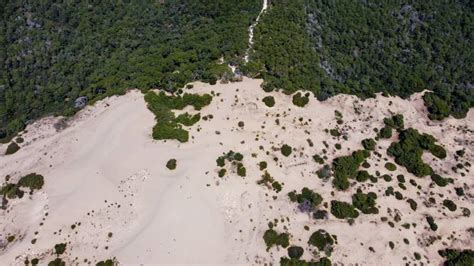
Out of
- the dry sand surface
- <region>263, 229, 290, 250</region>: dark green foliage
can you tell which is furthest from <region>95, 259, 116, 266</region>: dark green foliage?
<region>263, 229, 290, 250</region>: dark green foliage

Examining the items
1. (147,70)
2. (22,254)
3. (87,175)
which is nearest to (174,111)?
(147,70)

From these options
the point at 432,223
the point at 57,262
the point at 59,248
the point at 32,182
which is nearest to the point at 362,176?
the point at 432,223

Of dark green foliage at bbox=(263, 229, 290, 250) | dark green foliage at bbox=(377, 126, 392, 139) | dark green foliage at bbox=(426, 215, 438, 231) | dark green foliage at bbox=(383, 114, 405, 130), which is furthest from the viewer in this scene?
dark green foliage at bbox=(383, 114, 405, 130)

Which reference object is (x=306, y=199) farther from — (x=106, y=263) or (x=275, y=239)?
(x=106, y=263)

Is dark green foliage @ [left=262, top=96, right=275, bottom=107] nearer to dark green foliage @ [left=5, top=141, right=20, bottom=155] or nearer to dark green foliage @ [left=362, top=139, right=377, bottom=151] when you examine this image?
dark green foliage @ [left=362, top=139, right=377, bottom=151]

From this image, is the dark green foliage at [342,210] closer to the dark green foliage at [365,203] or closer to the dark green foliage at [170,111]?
the dark green foliage at [365,203]

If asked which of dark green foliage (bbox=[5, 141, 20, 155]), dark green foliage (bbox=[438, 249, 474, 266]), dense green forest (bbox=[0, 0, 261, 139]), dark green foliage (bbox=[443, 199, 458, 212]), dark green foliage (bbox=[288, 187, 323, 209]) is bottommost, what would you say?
dark green foliage (bbox=[438, 249, 474, 266])

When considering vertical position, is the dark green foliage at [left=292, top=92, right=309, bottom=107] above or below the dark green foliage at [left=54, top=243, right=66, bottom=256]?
above

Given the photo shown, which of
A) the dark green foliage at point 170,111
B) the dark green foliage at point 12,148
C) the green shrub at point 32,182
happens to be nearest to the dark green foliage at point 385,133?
the dark green foliage at point 170,111
